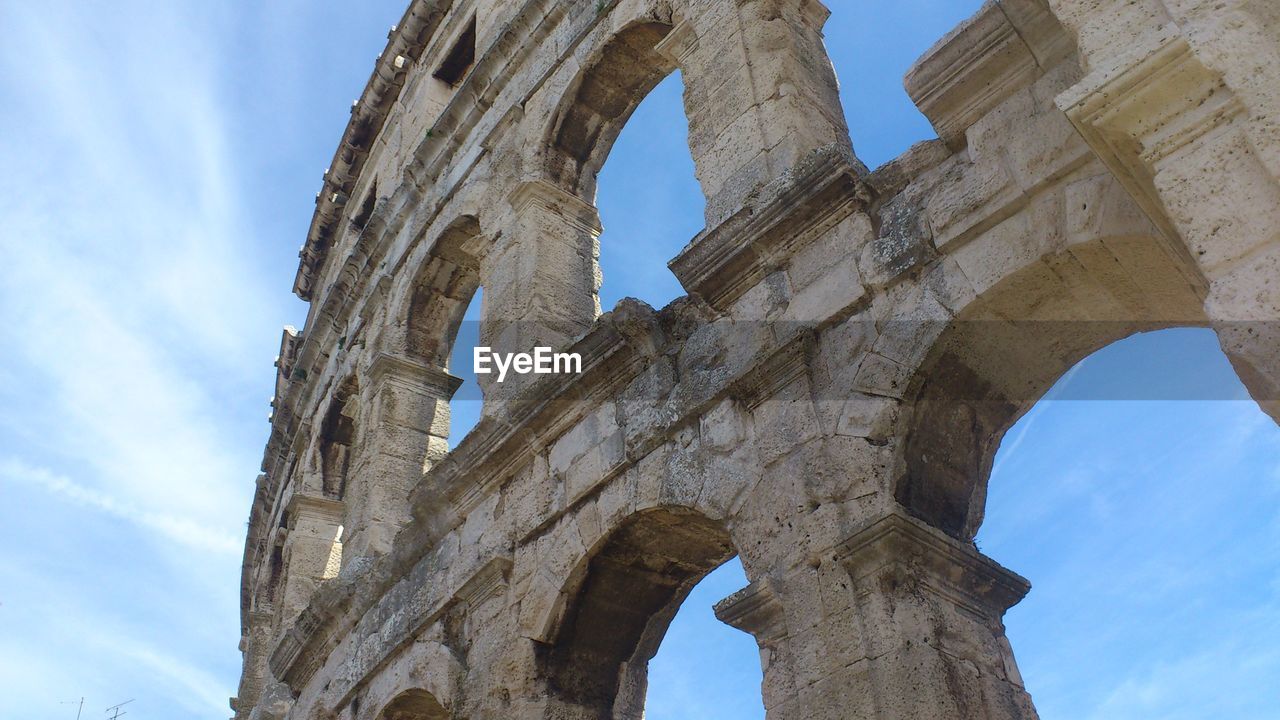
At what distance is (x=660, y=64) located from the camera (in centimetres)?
730

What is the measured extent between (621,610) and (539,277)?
249 cm

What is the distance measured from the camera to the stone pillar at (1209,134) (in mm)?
2053

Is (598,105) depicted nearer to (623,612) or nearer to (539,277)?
(539,277)

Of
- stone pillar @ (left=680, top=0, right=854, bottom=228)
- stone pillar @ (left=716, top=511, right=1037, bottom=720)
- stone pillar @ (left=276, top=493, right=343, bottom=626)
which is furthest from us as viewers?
stone pillar @ (left=276, top=493, right=343, bottom=626)

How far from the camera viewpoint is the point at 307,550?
9359 mm

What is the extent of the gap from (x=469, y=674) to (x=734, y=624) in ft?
Answer: 6.44

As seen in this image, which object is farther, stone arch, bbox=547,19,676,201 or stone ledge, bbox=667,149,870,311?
stone arch, bbox=547,19,676,201

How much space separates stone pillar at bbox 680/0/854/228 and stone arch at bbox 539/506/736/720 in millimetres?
1555

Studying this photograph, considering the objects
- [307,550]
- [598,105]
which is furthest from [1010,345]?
[307,550]

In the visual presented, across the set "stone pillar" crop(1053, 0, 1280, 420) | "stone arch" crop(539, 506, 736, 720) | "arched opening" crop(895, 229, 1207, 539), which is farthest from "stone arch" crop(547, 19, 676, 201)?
"stone pillar" crop(1053, 0, 1280, 420)

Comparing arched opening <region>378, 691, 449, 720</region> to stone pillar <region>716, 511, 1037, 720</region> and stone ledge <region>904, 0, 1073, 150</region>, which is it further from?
stone ledge <region>904, 0, 1073, 150</region>

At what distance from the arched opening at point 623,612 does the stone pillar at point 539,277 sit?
1.63 metres

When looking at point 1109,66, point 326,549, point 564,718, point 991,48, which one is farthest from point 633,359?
point 326,549

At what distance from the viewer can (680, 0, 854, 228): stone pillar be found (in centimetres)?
501
